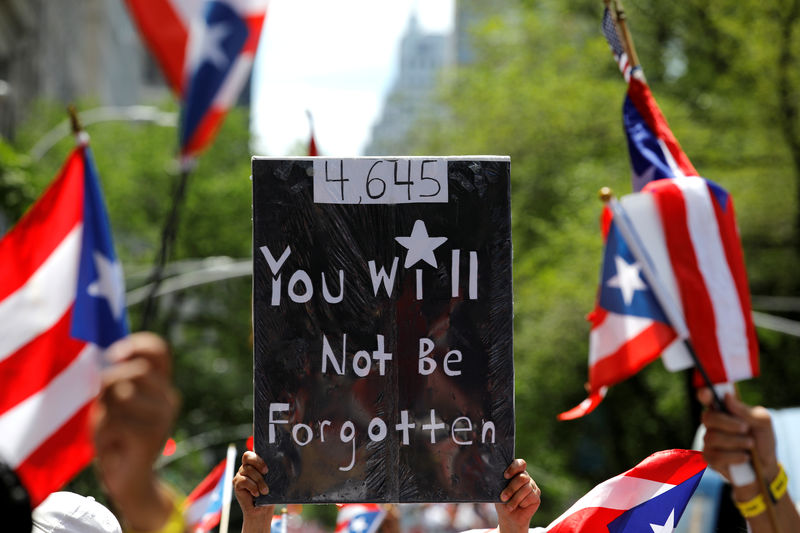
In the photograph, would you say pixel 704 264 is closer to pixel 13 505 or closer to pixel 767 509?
pixel 767 509

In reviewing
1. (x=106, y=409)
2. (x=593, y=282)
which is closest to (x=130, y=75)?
(x=593, y=282)

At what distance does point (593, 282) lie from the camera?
1991cm

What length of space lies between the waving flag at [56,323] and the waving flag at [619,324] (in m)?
2.37

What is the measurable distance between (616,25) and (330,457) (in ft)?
9.13

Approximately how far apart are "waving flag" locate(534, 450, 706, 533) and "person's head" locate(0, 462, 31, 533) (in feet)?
8.65

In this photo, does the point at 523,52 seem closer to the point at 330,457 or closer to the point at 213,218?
the point at 213,218

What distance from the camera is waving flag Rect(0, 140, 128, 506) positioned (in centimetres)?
410

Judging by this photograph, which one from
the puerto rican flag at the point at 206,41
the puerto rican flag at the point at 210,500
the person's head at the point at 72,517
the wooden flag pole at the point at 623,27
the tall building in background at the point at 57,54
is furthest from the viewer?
the tall building in background at the point at 57,54

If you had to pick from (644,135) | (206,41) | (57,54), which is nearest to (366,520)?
(644,135)

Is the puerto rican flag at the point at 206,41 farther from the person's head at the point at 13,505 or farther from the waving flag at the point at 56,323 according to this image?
the person's head at the point at 13,505

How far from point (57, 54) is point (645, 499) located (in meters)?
35.3

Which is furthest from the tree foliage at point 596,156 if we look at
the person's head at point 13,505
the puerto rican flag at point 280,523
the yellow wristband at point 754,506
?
the person's head at point 13,505

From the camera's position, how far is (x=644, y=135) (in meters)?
5.80

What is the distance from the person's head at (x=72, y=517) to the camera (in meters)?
3.80
